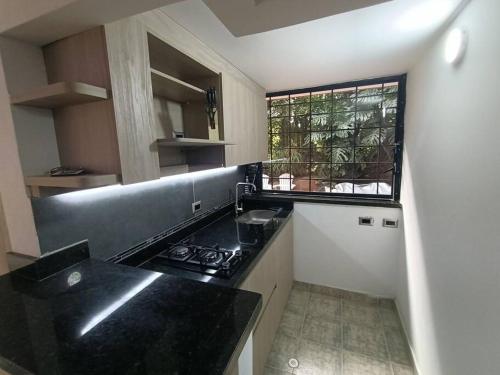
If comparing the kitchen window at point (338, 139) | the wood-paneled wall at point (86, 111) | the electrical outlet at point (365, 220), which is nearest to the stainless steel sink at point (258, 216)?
the kitchen window at point (338, 139)

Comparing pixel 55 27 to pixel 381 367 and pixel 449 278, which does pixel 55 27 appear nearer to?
pixel 449 278

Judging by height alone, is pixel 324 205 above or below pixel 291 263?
above

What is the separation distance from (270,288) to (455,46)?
175 cm

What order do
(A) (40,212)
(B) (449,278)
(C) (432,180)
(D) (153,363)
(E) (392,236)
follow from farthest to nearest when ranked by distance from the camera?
1. (E) (392,236)
2. (C) (432,180)
3. (B) (449,278)
4. (A) (40,212)
5. (D) (153,363)

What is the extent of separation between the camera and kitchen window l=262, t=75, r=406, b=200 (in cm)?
226

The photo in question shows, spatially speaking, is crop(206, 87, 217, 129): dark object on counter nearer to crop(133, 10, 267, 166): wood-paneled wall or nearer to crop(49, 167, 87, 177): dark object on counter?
crop(133, 10, 267, 166): wood-paneled wall

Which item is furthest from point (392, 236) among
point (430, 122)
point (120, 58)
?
point (120, 58)

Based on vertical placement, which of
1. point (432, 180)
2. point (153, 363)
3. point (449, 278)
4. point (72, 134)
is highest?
point (72, 134)

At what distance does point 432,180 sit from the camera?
4.67 feet

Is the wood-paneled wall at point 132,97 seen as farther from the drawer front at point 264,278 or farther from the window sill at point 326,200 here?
the window sill at point 326,200

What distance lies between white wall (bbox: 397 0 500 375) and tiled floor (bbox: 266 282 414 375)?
244 millimetres

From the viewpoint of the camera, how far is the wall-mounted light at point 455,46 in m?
1.07

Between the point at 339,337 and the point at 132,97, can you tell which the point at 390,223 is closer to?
the point at 339,337

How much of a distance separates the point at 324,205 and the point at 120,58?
2107 millimetres
